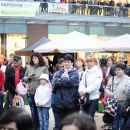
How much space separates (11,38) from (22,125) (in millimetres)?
34647

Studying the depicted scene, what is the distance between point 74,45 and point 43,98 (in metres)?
5.45

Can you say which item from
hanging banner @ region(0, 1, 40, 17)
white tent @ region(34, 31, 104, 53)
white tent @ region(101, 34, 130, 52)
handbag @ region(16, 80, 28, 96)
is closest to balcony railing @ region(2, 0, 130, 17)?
hanging banner @ region(0, 1, 40, 17)

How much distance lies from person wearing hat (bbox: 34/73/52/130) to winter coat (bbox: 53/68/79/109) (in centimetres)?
58

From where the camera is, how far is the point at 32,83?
10.9 meters

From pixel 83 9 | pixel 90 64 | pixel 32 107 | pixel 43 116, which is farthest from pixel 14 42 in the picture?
pixel 90 64

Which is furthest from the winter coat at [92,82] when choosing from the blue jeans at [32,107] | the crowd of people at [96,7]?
the crowd of people at [96,7]

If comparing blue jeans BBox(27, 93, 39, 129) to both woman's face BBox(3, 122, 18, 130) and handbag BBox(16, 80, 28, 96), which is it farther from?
woman's face BBox(3, 122, 18, 130)

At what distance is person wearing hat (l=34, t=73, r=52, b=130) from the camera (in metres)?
10.4

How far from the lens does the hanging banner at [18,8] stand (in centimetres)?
3375

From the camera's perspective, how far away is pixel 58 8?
123 feet

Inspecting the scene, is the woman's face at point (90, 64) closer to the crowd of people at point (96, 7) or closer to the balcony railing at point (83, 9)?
the balcony railing at point (83, 9)

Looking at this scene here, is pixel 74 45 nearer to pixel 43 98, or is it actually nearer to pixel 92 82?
→ pixel 43 98

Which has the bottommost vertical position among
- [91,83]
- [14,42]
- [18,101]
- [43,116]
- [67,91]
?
[14,42]

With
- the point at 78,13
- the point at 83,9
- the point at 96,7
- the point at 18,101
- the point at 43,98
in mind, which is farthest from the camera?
the point at 96,7
